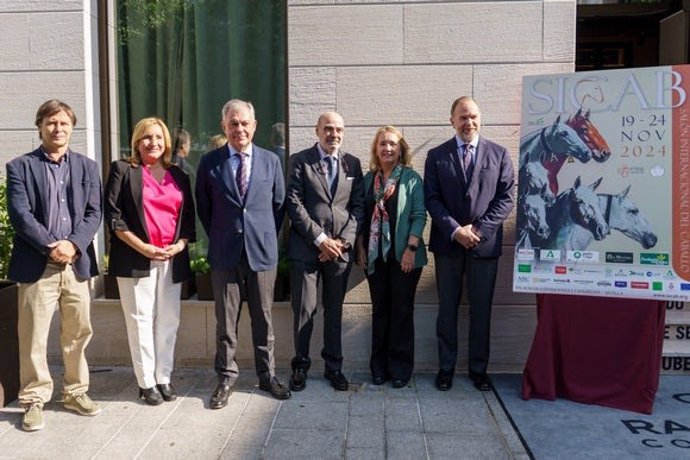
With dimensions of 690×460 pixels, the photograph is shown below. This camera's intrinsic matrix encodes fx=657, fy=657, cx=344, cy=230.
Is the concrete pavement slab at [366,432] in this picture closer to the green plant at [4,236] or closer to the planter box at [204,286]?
the planter box at [204,286]

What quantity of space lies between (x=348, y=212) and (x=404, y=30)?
1550mm

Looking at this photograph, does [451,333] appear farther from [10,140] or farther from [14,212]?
[10,140]

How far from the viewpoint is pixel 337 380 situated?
15.7ft

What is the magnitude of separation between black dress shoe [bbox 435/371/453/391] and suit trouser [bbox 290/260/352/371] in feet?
2.43

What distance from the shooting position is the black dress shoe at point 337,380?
187 inches

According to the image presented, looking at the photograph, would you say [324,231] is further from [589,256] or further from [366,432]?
[589,256]

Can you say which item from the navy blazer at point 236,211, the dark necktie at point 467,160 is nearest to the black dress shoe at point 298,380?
the navy blazer at point 236,211

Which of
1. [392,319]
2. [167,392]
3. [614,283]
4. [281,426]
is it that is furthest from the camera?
[392,319]

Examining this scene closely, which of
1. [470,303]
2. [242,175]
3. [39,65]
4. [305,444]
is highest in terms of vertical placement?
[39,65]

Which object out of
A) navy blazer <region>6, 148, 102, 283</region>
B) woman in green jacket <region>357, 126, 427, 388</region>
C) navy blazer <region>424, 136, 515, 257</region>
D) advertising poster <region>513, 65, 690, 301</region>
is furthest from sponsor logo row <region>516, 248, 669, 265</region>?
navy blazer <region>6, 148, 102, 283</region>

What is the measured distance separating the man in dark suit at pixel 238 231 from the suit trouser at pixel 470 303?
3.98ft

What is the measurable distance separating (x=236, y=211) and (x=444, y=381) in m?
1.94

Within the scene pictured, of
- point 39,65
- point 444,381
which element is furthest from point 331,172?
point 39,65

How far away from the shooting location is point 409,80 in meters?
5.16
